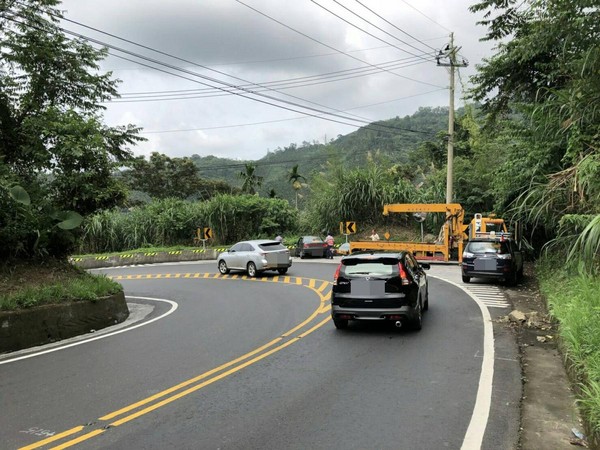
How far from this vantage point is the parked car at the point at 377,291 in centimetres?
905

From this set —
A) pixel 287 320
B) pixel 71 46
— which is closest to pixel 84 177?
pixel 71 46

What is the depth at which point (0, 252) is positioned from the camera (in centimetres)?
1155

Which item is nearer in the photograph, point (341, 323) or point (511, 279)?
point (341, 323)

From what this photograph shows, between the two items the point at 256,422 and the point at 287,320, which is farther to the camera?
the point at 287,320

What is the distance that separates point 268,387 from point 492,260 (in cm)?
1236

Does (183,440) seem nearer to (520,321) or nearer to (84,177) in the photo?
(520,321)

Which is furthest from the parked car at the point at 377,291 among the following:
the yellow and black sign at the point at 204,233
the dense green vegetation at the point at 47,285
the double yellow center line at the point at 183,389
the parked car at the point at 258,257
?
the yellow and black sign at the point at 204,233

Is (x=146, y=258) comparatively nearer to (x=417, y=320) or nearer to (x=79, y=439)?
(x=417, y=320)

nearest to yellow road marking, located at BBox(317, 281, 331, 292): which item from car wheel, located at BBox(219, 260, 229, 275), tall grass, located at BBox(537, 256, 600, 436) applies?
car wheel, located at BBox(219, 260, 229, 275)

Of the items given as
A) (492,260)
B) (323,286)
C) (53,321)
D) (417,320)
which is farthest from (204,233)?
(417,320)

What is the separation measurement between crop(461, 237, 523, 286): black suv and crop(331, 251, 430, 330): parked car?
25.6 ft

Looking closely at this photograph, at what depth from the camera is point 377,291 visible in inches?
360

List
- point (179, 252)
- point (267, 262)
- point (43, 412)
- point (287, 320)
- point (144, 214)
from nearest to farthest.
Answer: point (43, 412), point (287, 320), point (267, 262), point (179, 252), point (144, 214)

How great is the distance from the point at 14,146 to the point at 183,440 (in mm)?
11145
